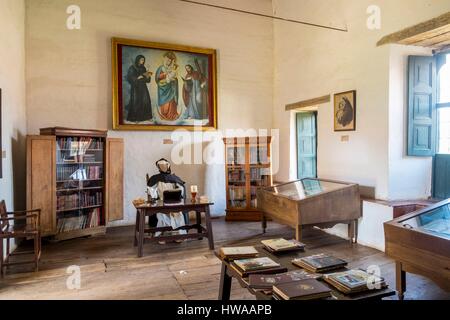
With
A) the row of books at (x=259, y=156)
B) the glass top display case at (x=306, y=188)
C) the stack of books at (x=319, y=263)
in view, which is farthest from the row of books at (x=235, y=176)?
the stack of books at (x=319, y=263)

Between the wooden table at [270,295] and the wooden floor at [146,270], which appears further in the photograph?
the wooden floor at [146,270]

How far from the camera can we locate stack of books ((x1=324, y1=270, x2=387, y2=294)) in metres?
1.97

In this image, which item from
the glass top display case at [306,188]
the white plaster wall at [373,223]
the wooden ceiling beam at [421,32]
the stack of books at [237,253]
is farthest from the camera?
the glass top display case at [306,188]

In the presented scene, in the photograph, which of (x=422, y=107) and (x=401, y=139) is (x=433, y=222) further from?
(x=422, y=107)

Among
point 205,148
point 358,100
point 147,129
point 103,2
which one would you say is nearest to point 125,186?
point 147,129

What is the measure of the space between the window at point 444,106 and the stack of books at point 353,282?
386cm

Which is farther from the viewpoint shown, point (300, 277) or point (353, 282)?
point (300, 277)

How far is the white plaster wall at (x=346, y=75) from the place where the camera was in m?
4.95

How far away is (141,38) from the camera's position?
678cm

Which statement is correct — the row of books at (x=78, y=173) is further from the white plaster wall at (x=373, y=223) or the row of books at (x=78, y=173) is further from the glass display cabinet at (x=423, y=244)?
the glass display cabinet at (x=423, y=244)

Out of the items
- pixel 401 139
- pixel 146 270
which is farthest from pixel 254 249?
pixel 401 139

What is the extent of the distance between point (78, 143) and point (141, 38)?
2653 mm

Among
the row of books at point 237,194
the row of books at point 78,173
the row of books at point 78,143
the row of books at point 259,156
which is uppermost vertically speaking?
the row of books at point 78,143
